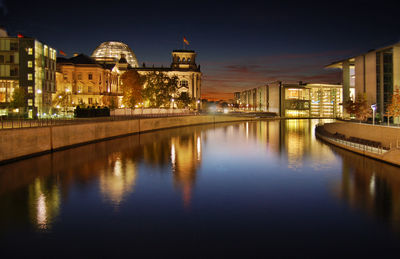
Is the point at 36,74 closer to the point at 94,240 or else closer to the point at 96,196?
the point at 96,196

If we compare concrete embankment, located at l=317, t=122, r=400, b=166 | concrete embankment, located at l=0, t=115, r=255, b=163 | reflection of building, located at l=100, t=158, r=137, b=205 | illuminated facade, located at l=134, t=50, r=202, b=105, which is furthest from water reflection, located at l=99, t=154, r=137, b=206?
illuminated facade, located at l=134, t=50, r=202, b=105

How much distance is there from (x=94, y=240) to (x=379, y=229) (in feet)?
39.0

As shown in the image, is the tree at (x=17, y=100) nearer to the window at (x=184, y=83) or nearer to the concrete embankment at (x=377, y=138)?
the concrete embankment at (x=377, y=138)

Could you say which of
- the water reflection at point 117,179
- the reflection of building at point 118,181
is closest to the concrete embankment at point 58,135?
the water reflection at point 117,179

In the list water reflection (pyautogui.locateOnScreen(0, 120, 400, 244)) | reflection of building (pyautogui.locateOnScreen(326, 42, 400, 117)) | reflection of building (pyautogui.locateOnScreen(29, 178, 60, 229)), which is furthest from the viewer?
reflection of building (pyautogui.locateOnScreen(326, 42, 400, 117))

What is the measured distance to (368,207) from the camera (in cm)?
1838

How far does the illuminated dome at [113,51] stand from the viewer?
144 metres

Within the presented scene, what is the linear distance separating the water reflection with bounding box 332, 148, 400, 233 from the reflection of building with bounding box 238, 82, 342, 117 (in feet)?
365

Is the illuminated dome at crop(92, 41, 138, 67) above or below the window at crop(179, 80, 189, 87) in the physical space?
above

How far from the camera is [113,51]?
145875 millimetres

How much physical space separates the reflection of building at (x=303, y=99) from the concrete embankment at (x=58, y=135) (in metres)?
88.1

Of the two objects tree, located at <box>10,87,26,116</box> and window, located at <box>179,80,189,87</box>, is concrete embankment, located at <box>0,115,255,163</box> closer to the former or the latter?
tree, located at <box>10,87,26,116</box>

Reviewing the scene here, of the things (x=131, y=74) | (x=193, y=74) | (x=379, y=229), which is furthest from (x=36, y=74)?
(x=193, y=74)

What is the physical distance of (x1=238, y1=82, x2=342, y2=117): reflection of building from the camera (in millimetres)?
140625
